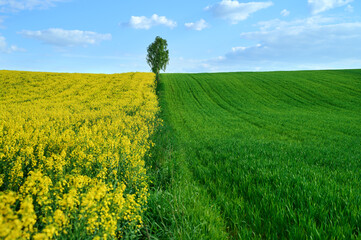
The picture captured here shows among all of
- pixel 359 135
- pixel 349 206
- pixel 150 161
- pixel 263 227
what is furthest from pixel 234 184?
pixel 359 135

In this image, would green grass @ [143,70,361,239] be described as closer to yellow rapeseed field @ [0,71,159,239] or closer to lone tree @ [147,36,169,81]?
yellow rapeseed field @ [0,71,159,239]

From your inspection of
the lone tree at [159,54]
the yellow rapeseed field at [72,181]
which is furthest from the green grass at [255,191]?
the lone tree at [159,54]

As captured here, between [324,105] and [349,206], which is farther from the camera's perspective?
[324,105]

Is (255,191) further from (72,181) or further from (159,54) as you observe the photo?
(159,54)

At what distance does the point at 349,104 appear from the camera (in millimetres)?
26172

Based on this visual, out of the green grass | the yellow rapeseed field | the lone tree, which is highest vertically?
the lone tree

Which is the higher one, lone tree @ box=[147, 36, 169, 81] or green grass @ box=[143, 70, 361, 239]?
lone tree @ box=[147, 36, 169, 81]

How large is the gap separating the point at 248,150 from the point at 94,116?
8.68 m

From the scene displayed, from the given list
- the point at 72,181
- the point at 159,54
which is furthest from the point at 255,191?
the point at 159,54

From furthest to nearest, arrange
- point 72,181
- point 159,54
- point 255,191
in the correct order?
1. point 159,54
2. point 255,191
3. point 72,181

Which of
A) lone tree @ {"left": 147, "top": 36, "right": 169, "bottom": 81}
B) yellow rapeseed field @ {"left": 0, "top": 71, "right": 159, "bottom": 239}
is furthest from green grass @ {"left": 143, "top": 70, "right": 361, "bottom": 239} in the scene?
lone tree @ {"left": 147, "top": 36, "right": 169, "bottom": 81}

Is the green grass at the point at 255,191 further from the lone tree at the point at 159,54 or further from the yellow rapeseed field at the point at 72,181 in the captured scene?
the lone tree at the point at 159,54

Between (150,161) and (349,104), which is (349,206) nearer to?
(150,161)

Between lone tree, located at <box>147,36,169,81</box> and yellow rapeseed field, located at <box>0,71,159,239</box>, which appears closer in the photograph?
yellow rapeseed field, located at <box>0,71,159,239</box>
